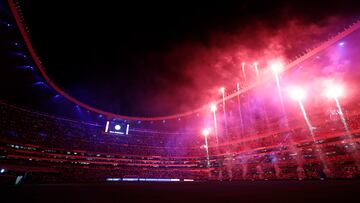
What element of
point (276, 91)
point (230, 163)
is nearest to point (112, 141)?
point (230, 163)

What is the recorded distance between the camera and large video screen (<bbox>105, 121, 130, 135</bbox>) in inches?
2152

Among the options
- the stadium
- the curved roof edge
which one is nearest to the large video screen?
the stadium

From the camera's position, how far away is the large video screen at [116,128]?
54.7 meters

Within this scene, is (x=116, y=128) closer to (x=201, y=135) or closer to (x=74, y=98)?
(x=74, y=98)

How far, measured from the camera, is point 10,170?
3088 cm

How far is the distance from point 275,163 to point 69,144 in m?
46.6

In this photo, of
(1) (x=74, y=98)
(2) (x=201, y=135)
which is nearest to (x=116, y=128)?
(1) (x=74, y=98)

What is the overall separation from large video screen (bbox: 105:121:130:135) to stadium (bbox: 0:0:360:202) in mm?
277

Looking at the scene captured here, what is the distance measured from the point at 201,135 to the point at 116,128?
2765cm

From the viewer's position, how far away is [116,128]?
55281mm

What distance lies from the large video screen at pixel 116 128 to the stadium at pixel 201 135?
0.28 meters

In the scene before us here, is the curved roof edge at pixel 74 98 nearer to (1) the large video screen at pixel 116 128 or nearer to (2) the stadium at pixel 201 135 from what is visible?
(2) the stadium at pixel 201 135

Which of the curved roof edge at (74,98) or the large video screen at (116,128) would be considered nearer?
the curved roof edge at (74,98)

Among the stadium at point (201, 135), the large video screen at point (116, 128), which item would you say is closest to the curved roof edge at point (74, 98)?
the stadium at point (201, 135)
